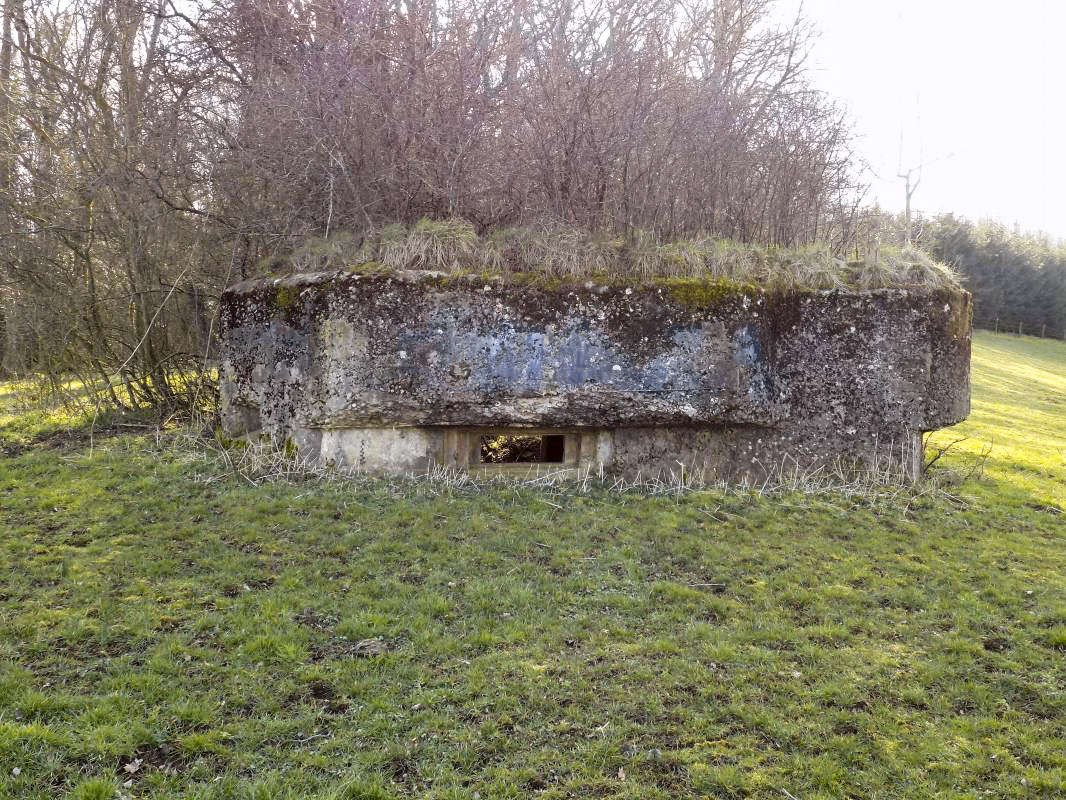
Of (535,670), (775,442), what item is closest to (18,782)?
(535,670)

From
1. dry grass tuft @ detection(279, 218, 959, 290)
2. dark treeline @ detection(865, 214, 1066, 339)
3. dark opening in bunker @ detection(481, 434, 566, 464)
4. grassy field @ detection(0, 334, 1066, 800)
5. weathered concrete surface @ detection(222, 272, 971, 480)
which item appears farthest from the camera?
dark treeline @ detection(865, 214, 1066, 339)

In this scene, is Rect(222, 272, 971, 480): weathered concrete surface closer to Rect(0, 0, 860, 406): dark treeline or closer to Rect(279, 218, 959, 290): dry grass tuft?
Rect(279, 218, 959, 290): dry grass tuft

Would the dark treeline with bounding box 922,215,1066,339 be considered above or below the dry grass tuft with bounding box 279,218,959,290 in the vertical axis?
above

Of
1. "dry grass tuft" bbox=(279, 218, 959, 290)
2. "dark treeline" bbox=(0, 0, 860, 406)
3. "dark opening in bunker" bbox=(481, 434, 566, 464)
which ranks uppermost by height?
"dark treeline" bbox=(0, 0, 860, 406)

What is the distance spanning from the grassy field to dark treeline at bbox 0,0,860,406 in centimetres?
313

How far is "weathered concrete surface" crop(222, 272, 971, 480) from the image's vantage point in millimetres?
7039

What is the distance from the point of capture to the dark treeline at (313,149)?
7.88 meters

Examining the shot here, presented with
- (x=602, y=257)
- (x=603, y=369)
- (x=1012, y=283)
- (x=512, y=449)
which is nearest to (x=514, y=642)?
(x=603, y=369)

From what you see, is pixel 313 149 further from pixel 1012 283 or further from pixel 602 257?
pixel 1012 283

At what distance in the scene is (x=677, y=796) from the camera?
3.09 m

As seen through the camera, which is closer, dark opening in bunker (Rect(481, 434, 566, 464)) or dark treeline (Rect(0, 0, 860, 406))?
dark treeline (Rect(0, 0, 860, 406))

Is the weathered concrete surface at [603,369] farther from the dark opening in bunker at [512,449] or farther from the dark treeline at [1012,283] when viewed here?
the dark treeline at [1012,283]

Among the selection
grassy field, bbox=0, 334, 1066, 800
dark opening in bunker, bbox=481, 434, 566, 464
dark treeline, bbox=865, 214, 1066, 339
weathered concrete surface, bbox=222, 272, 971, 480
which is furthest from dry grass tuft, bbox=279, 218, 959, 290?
dark treeline, bbox=865, 214, 1066, 339

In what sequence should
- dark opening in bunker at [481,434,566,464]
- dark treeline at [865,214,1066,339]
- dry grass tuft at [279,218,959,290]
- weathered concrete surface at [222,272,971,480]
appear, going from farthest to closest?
dark treeline at [865,214,1066,339] → dark opening in bunker at [481,434,566,464] → dry grass tuft at [279,218,959,290] → weathered concrete surface at [222,272,971,480]
